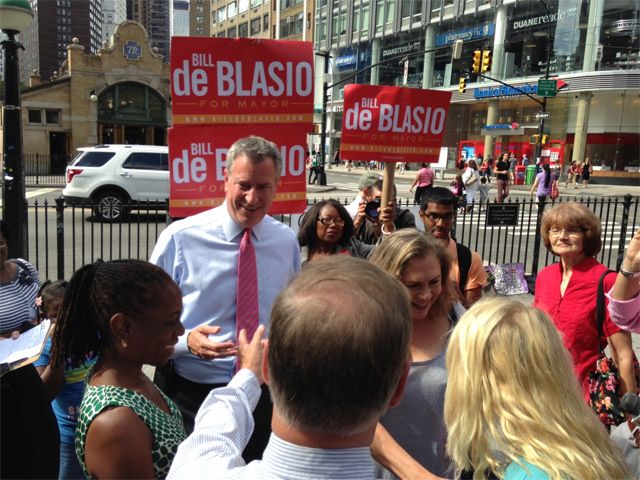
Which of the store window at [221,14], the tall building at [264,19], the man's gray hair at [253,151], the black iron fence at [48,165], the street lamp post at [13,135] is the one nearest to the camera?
Answer: the man's gray hair at [253,151]

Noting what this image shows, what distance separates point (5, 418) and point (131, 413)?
0.70 metres

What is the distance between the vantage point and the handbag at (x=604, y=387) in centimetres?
293

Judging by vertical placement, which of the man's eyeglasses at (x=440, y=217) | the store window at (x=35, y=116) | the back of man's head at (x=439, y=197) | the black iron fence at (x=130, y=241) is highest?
the store window at (x=35, y=116)

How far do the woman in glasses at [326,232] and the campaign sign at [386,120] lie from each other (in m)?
1.20

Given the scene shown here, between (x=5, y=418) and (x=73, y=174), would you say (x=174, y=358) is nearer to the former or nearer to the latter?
(x=5, y=418)

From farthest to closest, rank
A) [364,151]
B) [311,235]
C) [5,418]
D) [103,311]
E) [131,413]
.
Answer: [364,151], [311,235], [5,418], [103,311], [131,413]

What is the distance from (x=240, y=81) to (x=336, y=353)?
2849 mm

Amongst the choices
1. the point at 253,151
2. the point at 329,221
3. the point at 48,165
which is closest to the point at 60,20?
the point at 48,165

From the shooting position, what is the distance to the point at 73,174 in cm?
1417

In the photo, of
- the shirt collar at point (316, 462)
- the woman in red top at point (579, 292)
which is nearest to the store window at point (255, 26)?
the woman in red top at point (579, 292)

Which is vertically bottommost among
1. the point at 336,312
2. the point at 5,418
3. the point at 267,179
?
the point at 5,418

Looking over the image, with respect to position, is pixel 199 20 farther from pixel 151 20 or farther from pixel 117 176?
pixel 117 176

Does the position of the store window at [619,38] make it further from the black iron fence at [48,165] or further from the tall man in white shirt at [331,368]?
the tall man in white shirt at [331,368]

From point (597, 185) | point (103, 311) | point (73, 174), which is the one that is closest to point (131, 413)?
point (103, 311)
